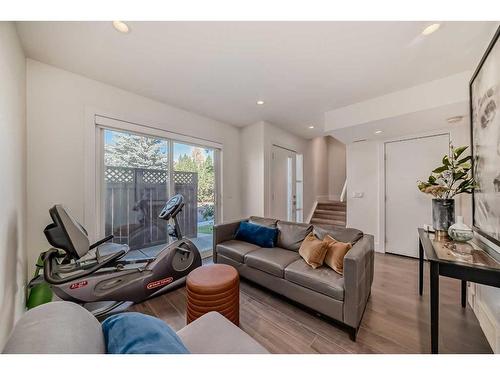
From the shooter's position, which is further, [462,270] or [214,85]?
[214,85]

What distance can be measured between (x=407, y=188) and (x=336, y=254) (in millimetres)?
2471

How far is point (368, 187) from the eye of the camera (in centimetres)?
368

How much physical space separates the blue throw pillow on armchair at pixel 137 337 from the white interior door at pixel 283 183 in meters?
3.25

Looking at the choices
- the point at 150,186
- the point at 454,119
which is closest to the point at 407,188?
the point at 454,119

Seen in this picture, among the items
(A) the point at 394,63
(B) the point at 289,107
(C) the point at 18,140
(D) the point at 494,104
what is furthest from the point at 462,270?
(C) the point at 18,140

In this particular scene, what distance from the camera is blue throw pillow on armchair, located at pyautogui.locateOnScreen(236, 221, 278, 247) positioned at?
2.51 meters

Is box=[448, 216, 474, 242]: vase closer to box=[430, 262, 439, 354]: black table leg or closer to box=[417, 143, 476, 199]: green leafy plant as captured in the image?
box=[417, 143, 476, 199]: green leafy plant

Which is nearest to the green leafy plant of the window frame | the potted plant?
the potted plant

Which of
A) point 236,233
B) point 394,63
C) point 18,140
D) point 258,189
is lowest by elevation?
point 236,233

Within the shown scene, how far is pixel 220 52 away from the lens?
5.77ft
